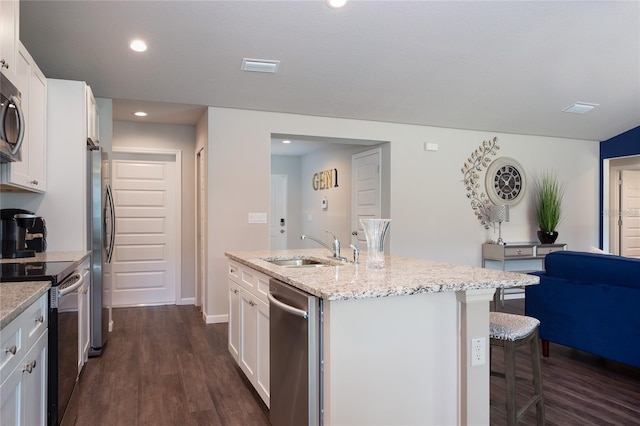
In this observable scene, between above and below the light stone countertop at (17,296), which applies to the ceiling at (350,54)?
above

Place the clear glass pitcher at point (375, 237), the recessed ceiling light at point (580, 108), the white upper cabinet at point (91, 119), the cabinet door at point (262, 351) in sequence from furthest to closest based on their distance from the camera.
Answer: the recessed ceiling light at point (580, 108) < the white upper cabinet at point (91, 119) < the cabinet door at point (262, 351) < the clear glass pitcher at point (375, 237)

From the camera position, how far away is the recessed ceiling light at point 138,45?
11.8 feet

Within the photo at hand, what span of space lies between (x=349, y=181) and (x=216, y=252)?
2708 millimetres

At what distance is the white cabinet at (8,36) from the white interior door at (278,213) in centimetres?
664

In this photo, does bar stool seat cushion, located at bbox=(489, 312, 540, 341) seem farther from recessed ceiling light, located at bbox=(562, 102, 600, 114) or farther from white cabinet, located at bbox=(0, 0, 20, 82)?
recessed ceiling light, located at bbox=(562, 102, 600, 114)

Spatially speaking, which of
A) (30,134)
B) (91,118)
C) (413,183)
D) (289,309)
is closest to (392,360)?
(289,309)

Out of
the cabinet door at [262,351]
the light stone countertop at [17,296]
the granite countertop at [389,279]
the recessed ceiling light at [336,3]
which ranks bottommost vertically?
the cabinet door at [262,351]

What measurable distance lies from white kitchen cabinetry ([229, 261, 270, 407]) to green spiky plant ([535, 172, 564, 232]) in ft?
15.6

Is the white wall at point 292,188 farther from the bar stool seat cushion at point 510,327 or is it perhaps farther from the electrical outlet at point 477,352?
the electrical outlet at point 477,352

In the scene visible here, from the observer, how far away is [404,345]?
1.93 metres

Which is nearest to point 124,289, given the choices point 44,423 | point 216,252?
point 216,252

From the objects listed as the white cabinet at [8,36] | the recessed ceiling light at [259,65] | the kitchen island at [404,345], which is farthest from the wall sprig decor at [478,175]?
the white cabinet at [8,36]

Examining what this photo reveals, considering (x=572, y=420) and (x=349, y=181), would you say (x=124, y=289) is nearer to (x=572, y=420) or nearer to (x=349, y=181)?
(x=349, y=181)

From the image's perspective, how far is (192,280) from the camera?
5.96 meters
